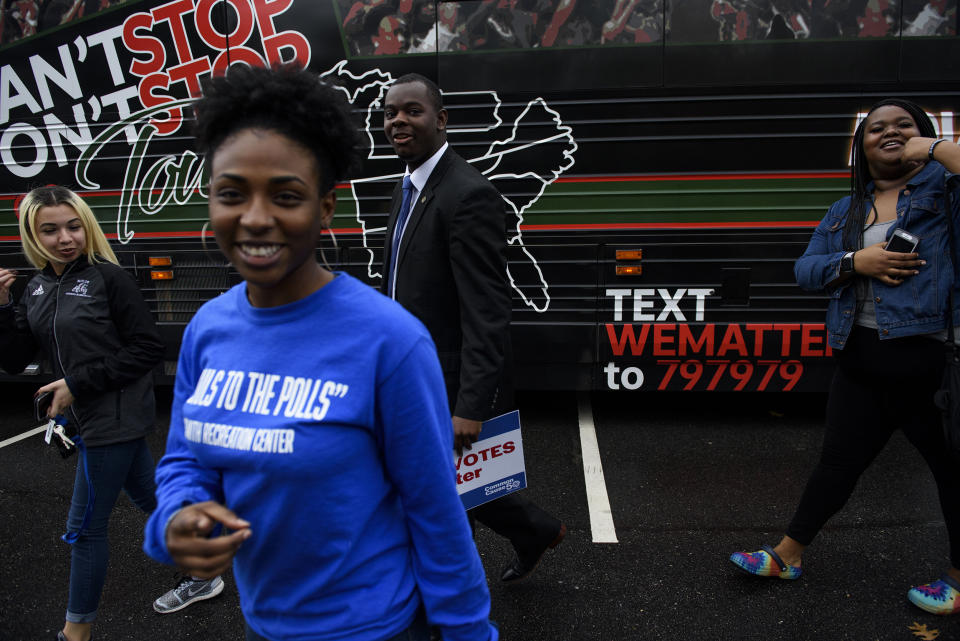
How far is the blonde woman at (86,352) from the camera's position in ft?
7.72

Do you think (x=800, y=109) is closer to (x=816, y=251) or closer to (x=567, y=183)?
(x=567, y=183)

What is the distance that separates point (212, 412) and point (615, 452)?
3590 millimetres

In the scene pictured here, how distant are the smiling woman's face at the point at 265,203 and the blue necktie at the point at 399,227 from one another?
1181 millimetres

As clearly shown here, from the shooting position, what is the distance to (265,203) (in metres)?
1.11

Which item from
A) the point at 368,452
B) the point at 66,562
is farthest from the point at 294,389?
the point at 66,562

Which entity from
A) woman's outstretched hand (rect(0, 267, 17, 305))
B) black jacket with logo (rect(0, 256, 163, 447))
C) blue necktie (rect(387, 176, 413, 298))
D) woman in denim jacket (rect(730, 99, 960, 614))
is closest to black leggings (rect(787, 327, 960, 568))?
woman in denim jacket (rect(730, 99, 960, 614))

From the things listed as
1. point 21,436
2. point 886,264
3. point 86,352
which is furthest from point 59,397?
point 21,436

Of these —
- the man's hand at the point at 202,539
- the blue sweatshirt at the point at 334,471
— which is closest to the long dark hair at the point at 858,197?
the blue sweatshirt at the point at 334,471

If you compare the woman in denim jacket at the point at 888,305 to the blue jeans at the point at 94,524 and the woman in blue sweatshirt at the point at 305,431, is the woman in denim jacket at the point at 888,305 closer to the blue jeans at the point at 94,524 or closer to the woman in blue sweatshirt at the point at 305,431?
the woman in blue sweatshirt at the point at 305,431

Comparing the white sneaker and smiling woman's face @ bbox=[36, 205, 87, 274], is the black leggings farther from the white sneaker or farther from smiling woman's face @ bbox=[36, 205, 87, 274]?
smiling woman's face @ bbox=[36, 205, 87, 274]

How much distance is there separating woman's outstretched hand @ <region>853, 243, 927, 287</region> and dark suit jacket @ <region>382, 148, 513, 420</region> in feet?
4.40

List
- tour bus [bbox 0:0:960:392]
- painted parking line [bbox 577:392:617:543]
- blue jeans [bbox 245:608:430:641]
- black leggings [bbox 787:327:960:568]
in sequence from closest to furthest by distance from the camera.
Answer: blue jeans [bbox 245:608:430:641], black leggings [bbox 787:327:960:568], painted parking line [bbox 577:392:617:543], tour bus [bbox 0:0:960:392]

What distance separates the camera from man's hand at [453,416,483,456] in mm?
2209

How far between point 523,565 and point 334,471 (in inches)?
76.7
